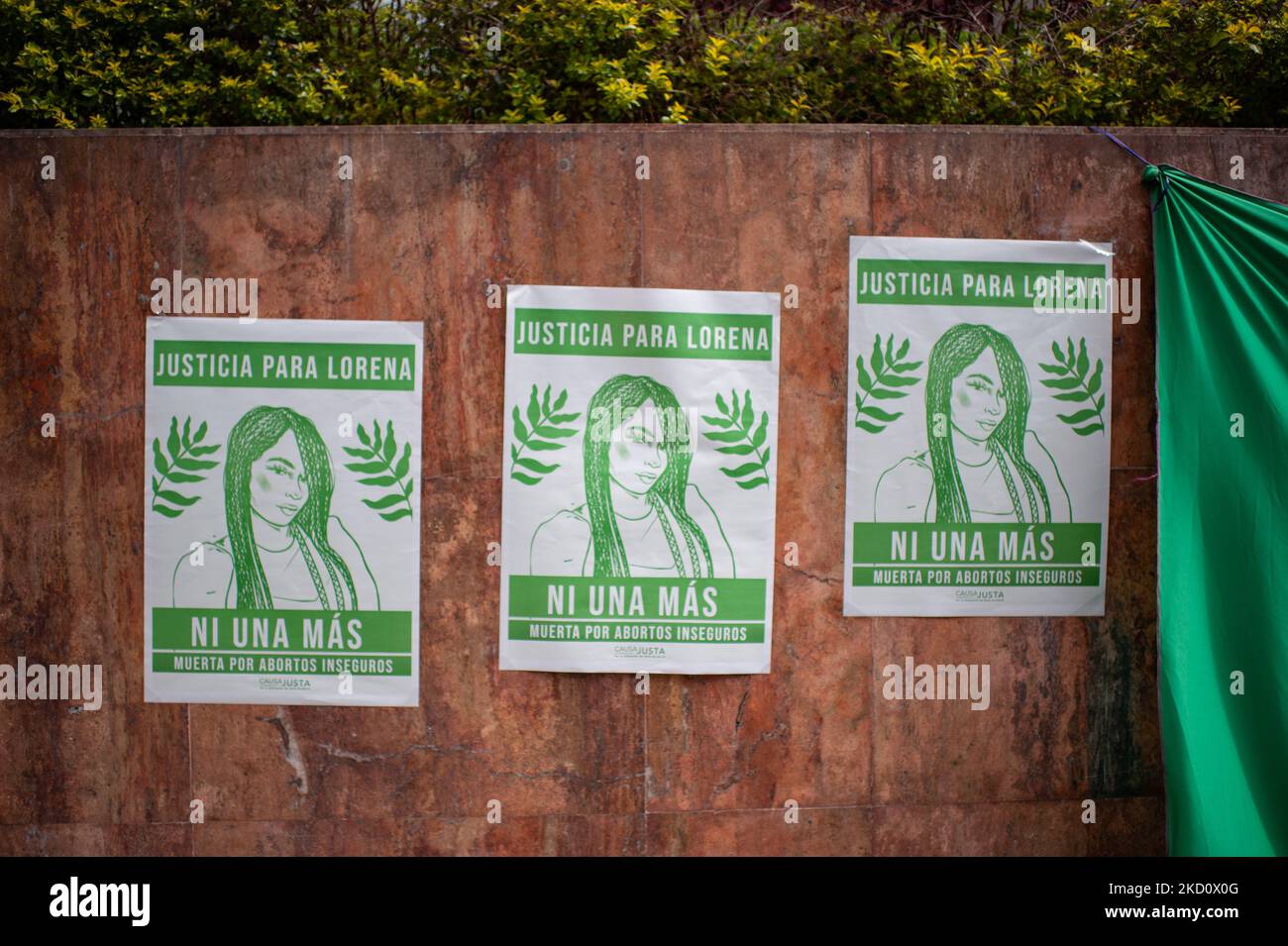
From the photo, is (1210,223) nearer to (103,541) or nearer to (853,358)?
(853,358)

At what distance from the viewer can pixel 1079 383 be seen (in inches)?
185

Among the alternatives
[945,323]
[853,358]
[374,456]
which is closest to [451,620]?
[374,456]

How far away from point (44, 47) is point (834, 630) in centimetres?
478

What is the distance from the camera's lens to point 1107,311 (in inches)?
185

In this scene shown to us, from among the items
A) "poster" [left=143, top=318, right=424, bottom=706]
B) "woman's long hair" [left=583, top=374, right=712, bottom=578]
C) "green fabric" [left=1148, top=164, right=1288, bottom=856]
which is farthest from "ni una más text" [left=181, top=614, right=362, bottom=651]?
"green fabric" [left=1148, top=164, right=1288, bottom=856]

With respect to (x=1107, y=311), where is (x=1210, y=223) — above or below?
above

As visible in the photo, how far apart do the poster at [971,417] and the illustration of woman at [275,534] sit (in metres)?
2.48

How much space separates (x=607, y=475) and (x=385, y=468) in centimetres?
106

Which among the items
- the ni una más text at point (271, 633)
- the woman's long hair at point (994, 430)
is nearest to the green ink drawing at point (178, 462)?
the ni una más text at point (271, 633)

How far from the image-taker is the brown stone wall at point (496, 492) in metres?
4.62

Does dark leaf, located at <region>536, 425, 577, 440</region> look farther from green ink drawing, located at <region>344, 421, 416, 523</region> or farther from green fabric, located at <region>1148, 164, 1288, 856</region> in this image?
green fabric, located at <region>1148, 164, 1288, 856</region>

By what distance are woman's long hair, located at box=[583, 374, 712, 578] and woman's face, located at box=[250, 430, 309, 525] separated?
1.36m

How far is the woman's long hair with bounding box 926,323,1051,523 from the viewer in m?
4.68

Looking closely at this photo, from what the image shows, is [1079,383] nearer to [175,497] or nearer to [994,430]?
[994,430]
